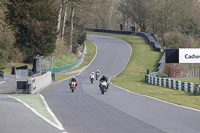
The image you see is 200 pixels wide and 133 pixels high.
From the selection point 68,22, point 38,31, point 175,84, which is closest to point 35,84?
point 175,84

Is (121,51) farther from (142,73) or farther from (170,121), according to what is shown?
(170,121)

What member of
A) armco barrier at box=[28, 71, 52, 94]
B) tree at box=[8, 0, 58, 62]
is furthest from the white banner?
tree at box=[8, 0, 58, 62]

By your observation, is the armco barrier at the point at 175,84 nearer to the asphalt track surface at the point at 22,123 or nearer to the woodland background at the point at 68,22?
the woodland background at the point at 68,22

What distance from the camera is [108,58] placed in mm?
70000

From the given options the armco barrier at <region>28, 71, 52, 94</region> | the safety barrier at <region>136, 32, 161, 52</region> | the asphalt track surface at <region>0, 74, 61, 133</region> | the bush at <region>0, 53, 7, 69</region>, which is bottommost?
the asphalt track surface at <region>0, 74, 61, 133</region>

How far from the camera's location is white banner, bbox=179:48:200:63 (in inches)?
1215

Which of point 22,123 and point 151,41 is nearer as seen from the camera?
point 22,123

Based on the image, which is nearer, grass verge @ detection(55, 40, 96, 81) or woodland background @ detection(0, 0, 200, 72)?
woodland background @ detection(0, 0, 200, 72)

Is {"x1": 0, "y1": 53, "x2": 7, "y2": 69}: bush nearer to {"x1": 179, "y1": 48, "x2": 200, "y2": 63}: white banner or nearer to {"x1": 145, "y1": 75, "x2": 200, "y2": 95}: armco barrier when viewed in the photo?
{"x1": 145, "y1": 75, "x2": 200, "y2": 95}: armco barrier

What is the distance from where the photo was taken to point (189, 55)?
31016 mm

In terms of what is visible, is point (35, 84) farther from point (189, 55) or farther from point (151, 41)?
point (151, 41)

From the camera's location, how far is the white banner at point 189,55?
101ft

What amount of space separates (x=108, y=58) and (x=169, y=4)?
19625 millimetres

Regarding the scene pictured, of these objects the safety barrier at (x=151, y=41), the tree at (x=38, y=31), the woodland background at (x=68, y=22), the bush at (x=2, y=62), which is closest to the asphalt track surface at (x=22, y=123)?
the woodland background at (x=68, y=22)
